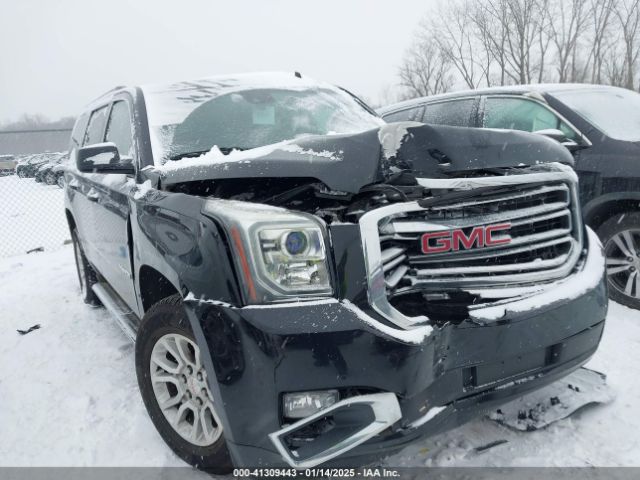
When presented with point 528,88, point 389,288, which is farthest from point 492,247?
point 528,88

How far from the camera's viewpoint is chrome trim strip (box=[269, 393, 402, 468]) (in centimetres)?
157

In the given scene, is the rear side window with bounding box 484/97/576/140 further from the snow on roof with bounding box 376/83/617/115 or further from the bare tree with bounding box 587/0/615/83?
the bare tree with bounding box 587/0/615/83

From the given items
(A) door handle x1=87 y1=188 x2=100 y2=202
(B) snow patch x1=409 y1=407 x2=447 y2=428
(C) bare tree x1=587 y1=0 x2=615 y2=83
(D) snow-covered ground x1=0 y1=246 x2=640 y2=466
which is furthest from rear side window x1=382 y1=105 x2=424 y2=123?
(C) bare tree x1=587 y1=0 x2=615 y2=83

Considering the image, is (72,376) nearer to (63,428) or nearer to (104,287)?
(63,428)

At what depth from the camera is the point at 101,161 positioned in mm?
2551

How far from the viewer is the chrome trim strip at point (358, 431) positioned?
5.14ft

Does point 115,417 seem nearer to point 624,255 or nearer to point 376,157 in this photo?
point 376,157

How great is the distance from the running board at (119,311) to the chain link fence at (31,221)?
4.85 m

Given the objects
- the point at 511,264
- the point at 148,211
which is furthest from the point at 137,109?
the point at 511,264

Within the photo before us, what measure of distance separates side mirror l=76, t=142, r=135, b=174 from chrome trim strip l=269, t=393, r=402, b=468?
164 centimetres

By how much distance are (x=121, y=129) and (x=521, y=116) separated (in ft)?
10.9

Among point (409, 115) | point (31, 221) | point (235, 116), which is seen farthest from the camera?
point (31, 221)

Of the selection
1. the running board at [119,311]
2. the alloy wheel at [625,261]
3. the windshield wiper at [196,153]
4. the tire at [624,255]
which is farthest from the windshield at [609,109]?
the running board at [119,311]

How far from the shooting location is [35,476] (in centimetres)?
226
